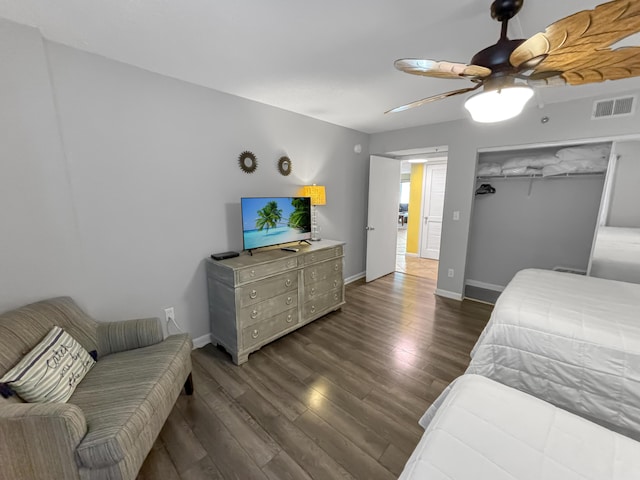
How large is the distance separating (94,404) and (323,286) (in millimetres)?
2107

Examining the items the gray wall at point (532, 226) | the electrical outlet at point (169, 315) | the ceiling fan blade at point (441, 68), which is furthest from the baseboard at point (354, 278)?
the ceiling fan blade at point (441, 68)

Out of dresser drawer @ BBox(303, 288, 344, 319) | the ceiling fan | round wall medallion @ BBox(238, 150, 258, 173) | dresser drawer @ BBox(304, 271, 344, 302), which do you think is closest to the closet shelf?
the ceiling fan

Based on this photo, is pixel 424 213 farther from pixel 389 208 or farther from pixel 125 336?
pixel 125 336

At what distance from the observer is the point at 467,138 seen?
334 centimetres

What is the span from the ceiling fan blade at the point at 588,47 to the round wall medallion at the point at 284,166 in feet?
7.54

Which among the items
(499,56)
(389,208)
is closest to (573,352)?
(499,56)

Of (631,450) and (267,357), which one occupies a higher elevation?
(631,450)

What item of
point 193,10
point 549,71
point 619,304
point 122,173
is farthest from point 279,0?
point 619,304

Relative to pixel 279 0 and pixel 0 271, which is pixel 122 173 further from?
pixel 279 0

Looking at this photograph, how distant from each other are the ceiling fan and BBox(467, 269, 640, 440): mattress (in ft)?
3.93

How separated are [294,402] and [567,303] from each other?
6.41 feet

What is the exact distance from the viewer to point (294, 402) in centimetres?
188

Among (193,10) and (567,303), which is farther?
(567,303)

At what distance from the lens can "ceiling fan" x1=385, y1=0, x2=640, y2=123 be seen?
3.00 feet
